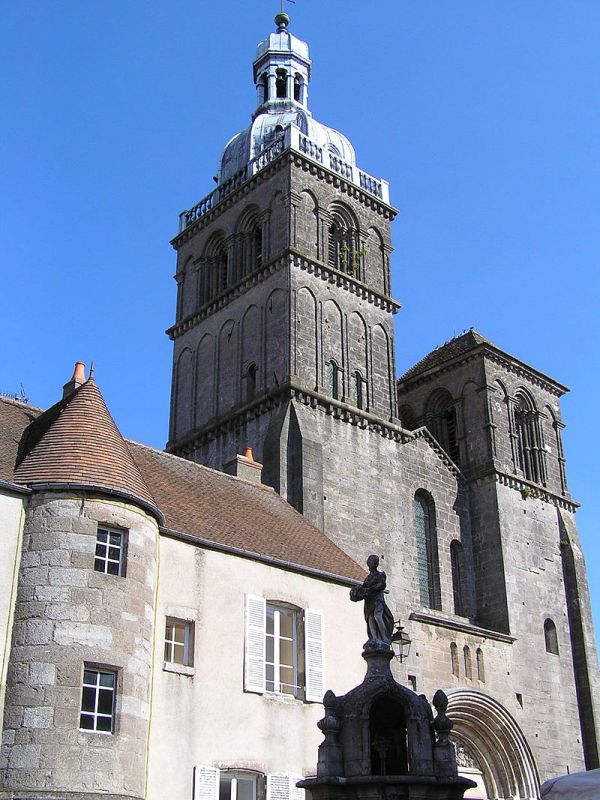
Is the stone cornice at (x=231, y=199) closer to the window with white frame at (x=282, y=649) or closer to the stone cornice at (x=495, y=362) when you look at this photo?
the stone cornice at (x=495, y=362)

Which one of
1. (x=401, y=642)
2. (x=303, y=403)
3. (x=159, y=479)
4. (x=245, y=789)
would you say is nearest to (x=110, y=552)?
(x=159, y=479)

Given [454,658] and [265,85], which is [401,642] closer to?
[454,658]

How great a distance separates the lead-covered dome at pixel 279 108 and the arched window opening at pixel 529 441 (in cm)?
997

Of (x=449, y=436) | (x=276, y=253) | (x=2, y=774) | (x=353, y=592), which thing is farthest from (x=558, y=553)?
(x=2, y=774)

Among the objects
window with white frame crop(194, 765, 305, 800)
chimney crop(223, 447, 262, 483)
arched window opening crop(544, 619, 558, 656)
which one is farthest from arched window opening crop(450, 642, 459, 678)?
window with white frame crop(194, 765, 305, 800)

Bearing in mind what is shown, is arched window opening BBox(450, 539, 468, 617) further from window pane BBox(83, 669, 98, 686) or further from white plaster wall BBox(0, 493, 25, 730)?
white plaster wall BBox(0, 493, 25, 730)

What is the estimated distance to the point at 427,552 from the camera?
1153 inches

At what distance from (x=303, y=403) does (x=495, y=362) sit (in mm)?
9156

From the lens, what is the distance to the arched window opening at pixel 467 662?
26234mm

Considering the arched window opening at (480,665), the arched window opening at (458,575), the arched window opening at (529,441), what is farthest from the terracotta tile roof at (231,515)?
the arched window opening at (529,441)

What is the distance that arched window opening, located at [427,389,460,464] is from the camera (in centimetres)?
3312

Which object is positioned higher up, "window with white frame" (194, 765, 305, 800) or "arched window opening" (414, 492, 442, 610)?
"arched window opening" (414, 492, 442, 610)

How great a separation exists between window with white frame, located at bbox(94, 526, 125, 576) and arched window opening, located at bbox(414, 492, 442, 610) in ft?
45.4

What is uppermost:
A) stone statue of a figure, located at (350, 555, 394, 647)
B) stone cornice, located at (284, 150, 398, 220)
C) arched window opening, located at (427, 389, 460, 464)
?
stone cornice, located at (284, 150, 398, 220)
